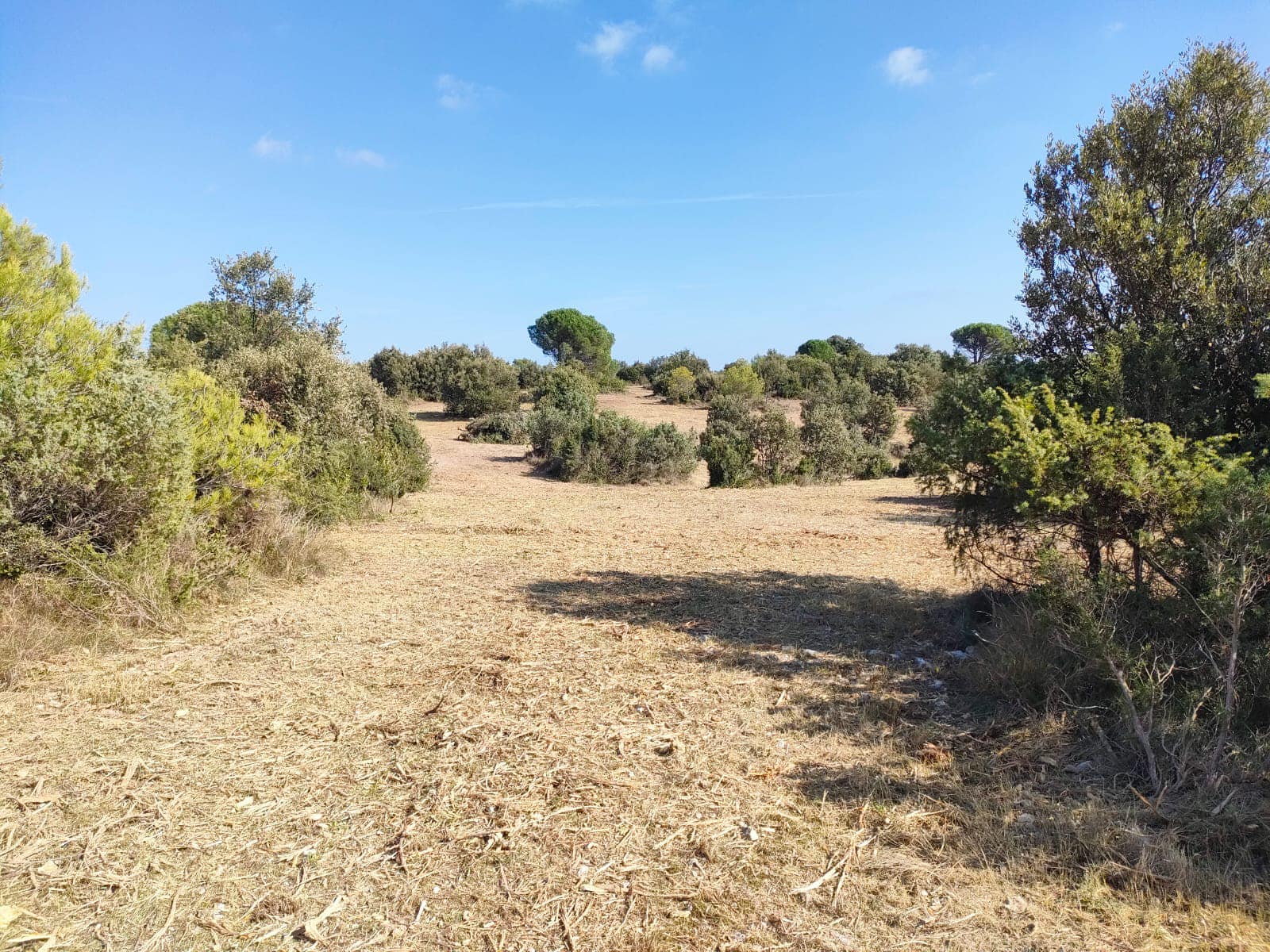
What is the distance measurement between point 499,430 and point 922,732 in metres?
23.4

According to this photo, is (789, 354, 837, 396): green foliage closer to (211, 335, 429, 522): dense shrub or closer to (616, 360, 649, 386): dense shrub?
(616, 360, 649, 386): dense shrub

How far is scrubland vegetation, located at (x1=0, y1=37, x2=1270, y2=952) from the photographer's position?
2857 millimetres

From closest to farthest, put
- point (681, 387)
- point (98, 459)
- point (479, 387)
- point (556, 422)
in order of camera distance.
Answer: point (98, 459) → point (556, 422) → point (479, 387) → point (681, 387)

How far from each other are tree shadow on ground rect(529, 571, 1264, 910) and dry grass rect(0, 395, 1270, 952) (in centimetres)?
2

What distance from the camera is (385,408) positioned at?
15398mm

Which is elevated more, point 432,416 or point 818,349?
point 818,349

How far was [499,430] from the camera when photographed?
87.1 ft

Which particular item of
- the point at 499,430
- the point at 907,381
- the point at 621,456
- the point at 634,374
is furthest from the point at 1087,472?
the point at 634,374

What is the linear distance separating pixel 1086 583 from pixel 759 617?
3.02m

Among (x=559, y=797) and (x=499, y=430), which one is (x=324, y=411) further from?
(x=499, y=430)

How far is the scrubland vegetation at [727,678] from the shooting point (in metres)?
2.86

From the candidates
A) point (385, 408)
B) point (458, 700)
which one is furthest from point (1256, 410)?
point (385, 408)

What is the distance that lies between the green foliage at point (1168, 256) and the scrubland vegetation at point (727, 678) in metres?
0.03

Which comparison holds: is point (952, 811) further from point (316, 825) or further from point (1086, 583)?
point (316, 825)
